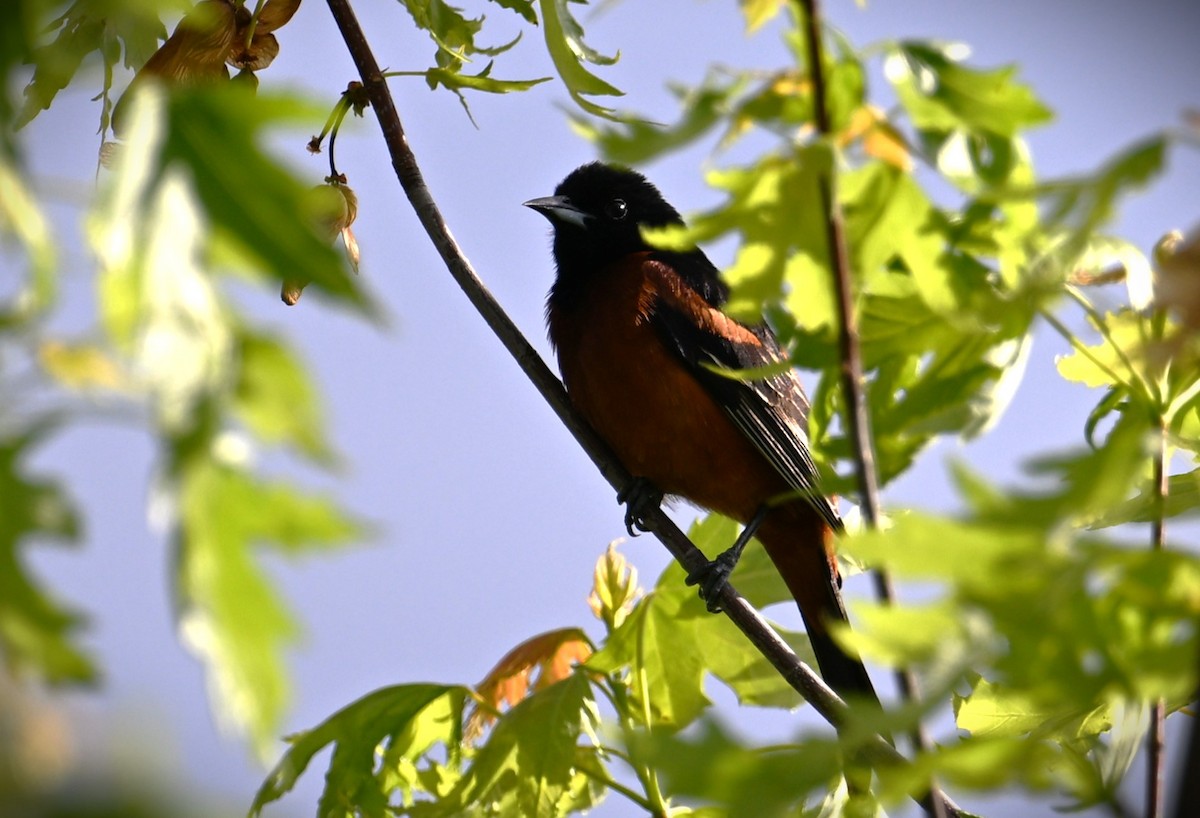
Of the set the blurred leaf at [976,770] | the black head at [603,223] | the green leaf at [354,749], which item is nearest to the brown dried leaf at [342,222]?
the green leaf at [354,749]

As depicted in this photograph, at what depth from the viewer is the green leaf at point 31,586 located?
108cm

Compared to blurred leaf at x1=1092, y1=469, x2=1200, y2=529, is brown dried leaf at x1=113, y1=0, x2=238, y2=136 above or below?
above

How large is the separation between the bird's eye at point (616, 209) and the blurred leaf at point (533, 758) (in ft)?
8.95

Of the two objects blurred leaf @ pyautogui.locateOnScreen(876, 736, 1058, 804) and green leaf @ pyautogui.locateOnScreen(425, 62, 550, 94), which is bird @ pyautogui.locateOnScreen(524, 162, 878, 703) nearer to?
green leaf @ pyautogui.locateOnScreen(425, 62, 550, 94)

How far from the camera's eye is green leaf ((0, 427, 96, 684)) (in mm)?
1075

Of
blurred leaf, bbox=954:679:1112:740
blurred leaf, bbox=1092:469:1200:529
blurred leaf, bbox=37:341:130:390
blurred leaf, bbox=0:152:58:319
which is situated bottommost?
blurred leaf, bbox=37:341:130:390

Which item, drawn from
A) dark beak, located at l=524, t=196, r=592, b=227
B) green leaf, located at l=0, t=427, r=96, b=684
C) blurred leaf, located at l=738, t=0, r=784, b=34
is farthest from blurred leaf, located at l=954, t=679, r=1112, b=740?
dark beak, located at l=524, t=196, r=592, b=227

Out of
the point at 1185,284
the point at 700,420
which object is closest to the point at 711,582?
the point at 700,420

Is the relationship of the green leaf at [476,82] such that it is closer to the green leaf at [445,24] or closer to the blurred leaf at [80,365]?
the green leaf at [445,24]

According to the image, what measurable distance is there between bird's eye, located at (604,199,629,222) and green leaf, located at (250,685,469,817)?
271 centimetres

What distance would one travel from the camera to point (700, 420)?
4160mm

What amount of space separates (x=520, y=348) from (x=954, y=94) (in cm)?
171

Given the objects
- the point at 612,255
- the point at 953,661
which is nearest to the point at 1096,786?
the point at 953,661

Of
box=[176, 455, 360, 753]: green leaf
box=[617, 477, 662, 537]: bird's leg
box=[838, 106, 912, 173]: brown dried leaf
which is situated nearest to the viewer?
box=[176, 455, 360, 753]: green leaf
